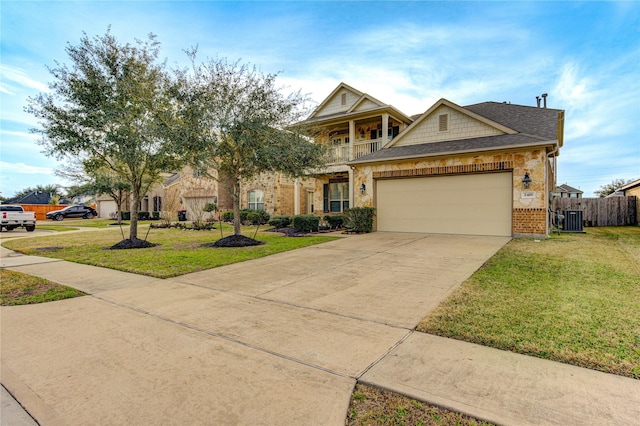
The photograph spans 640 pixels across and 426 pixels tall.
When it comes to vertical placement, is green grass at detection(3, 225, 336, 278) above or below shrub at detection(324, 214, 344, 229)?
below

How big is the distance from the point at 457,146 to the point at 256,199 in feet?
47.7

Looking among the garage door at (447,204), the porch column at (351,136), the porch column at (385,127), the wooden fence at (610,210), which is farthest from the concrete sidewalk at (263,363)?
the wooden fence at (610,210)

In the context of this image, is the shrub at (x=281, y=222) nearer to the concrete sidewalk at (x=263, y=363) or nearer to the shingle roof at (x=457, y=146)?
the shingle roof at (x=457, y=146)

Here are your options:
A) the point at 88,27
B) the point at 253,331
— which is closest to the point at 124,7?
the point at 88,27

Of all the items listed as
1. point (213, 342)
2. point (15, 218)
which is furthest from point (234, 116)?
point (15, 218)

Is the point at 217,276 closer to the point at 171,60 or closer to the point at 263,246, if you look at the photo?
the point at 263,246

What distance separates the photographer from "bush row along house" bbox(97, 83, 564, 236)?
11.6 meters

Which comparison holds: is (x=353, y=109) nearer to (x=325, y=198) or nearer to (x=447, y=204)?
(x=325, y=198)

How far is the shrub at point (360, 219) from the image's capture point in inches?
566

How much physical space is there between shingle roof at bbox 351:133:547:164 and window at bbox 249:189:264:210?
9845 millimetres

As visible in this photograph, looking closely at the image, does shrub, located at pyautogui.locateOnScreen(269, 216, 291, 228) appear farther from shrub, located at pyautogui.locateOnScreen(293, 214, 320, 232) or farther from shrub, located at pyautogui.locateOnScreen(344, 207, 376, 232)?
shrub, located at pyautogui.locateOnScreen(344, 207, 376, 232)

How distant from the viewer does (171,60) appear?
10469 mm

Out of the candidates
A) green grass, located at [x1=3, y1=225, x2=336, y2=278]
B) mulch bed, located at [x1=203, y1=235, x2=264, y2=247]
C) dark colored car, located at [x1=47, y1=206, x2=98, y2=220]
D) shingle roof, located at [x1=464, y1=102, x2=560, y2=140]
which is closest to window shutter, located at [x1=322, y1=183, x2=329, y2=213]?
green grass, located at [x1=3, y1=225, x2=336, y2=278]

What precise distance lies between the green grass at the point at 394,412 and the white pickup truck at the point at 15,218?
24.6 meters
